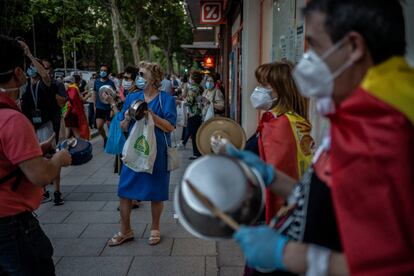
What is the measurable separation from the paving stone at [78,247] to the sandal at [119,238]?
0.36ft

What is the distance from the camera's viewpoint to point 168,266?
3.91 m

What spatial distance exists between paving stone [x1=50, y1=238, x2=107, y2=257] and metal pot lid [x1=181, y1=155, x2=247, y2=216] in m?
3.14

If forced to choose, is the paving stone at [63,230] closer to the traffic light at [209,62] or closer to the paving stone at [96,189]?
the paving stone at [96,189]

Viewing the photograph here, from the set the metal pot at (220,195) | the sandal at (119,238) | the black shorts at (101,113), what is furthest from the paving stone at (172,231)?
the black shorts at (101,113)

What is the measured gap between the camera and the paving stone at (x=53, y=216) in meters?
5.14

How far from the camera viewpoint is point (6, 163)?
2.16m

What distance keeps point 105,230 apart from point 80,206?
1027 mm

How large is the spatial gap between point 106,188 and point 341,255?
229 inches

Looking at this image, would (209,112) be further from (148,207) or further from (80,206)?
(80,206)

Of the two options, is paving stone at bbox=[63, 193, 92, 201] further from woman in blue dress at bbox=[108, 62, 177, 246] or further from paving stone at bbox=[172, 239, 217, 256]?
paving stone at bbox=[172, 239, 217, 256]

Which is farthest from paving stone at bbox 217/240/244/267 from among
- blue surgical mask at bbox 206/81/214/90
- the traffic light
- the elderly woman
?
the traffic light

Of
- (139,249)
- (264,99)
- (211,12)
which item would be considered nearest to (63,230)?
(139,249)

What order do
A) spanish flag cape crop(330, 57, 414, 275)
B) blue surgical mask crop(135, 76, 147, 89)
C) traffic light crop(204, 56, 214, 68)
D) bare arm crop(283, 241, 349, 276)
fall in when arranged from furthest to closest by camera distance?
traffic light crop(204, 56, 214, 68) < blue surgical mask crop(135, 76, 147, 89) < bare arm crop(283, 241, 349, 276) < spanish flag cape crop(330, 57, 414, 275)

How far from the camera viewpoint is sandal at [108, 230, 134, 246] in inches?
171
